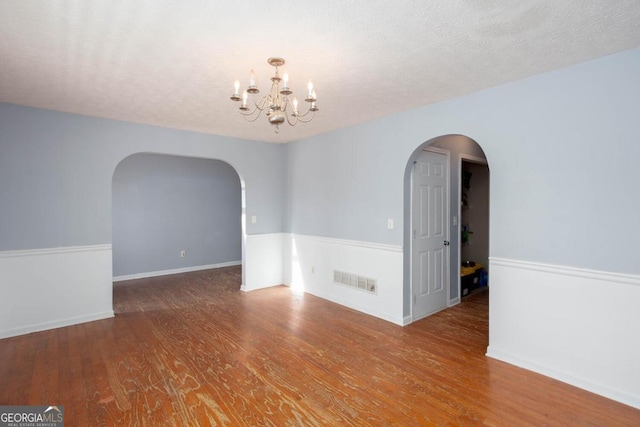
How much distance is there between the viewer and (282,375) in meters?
2.74

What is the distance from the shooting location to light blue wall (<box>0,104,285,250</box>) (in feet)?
11.6

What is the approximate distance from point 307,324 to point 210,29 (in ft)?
10.4

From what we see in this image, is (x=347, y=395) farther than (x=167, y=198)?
No

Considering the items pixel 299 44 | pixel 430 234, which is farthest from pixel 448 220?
pixel 299 44

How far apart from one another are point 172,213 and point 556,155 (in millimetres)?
6485

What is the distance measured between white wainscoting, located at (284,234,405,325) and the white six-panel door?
0.27 m

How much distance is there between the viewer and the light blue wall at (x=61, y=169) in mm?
3543

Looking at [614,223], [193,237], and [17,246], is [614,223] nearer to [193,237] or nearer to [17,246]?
[17,246]

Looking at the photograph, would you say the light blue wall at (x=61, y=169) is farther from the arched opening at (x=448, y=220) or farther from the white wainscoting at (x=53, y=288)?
the arched opening at (x=448, y=220)

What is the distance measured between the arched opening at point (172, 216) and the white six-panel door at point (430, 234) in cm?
331

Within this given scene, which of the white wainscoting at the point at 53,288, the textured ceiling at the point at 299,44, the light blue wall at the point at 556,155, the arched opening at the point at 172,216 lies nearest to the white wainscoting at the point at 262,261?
the arched opening at the point at 172,216

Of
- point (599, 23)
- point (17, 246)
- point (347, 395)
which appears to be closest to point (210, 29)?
point (599, 23)

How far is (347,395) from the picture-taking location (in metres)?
2.45

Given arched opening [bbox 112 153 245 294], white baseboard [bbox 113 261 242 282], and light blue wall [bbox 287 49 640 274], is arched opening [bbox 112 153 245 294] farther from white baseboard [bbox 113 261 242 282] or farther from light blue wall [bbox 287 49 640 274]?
light blue wall [bbox 287 49 640 274]
